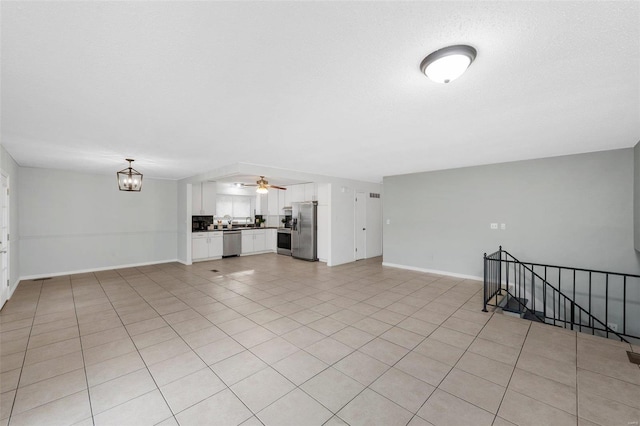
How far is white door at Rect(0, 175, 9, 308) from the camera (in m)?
4.09

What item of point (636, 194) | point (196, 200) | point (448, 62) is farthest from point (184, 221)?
point (636, 194)

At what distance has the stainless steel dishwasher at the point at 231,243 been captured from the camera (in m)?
8.41

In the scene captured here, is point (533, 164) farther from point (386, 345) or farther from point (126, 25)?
point (126, 25)

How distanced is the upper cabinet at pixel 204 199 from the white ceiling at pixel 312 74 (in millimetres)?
4250

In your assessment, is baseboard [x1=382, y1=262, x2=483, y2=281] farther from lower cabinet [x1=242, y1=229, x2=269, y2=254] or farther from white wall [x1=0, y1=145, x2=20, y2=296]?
white wall [x1=0, y1=145, x2=20, y2=296]

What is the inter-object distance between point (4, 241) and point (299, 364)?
539cm

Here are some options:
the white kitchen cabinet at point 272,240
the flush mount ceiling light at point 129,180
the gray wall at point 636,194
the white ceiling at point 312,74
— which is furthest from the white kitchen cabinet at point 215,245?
the gray wall at point 636,194

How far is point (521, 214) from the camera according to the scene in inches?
203

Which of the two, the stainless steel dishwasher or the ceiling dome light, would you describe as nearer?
the ceiling dome light

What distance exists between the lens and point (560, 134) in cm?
346

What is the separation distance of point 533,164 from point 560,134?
5.97ft

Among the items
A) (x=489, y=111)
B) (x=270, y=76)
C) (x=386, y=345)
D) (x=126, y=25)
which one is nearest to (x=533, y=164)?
(x=489, y=111)

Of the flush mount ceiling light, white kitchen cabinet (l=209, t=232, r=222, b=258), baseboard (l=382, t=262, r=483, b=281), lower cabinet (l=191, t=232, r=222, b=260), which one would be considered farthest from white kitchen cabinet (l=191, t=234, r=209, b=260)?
baseboard (l=382, t=262, r=483, b=281)

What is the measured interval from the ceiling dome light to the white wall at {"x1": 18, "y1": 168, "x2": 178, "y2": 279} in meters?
8.05
